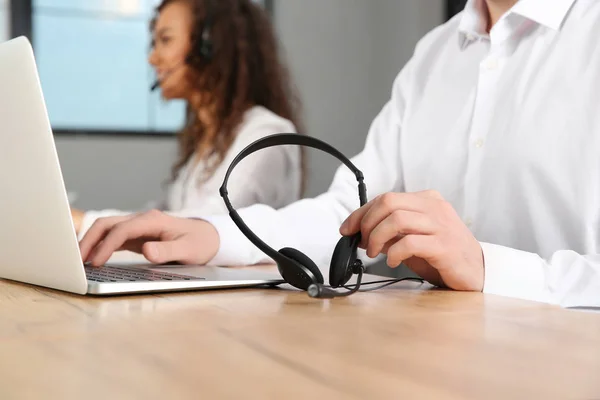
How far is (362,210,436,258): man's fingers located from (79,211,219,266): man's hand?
0.31 metres

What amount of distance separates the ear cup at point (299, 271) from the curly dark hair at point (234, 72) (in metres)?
1.36

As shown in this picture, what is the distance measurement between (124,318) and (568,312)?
1.19 feet

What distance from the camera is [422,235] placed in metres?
0.74

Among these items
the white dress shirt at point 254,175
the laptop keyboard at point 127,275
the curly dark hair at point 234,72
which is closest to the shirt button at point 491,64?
the laptop keyboard at point 127,275

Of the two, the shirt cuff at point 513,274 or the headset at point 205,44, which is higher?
the headset at point 205,44

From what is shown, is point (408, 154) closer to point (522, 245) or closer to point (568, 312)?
point (522, 245)

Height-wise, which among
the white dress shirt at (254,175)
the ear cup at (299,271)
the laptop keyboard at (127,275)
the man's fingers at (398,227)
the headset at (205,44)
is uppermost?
the headset at (205,44)

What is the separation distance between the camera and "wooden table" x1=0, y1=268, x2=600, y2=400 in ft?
1.18

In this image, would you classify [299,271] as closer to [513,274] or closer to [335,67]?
[513,274]

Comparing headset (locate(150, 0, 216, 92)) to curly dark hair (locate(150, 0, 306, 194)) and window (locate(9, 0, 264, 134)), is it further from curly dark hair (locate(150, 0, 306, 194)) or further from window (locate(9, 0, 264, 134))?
window (locate(9, 0, 264, 134))

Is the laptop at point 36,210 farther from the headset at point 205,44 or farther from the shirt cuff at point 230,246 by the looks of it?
the headset at point 205,44

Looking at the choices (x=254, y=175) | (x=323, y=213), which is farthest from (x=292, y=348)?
(x=254, y=175)

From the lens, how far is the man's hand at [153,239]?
0.90 metres

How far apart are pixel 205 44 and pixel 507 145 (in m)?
1.25
